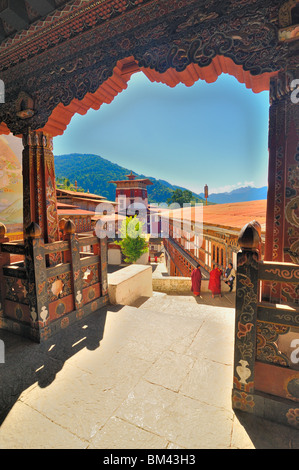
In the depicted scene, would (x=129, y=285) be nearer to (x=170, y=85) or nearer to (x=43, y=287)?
(x=43, y=287)

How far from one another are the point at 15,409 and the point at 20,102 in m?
4.47

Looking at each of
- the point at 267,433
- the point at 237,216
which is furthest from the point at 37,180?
the point at 237,216

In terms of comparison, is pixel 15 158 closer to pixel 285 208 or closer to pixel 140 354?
pixel 140 354

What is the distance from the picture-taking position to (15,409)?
210 cm

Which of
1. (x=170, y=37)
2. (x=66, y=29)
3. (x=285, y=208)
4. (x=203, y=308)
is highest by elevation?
(x=66, y=29)

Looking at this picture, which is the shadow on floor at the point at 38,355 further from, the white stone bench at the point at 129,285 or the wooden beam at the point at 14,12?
the wooden beam at the point at 14,12

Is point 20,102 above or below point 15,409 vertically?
above

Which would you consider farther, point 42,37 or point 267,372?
point 42,37

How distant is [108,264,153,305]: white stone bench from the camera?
471 centimetres

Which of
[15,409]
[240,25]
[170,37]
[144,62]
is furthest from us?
[144,62]

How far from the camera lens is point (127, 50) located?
2867 millimetres

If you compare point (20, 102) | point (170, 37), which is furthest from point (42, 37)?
point (170, 37)

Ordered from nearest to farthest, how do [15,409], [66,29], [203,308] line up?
[15,409] → [66,29] → [203,308]

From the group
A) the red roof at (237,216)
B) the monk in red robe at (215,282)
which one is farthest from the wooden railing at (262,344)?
the monk in red robe at (215,282)
